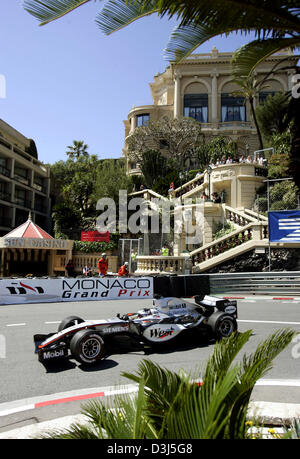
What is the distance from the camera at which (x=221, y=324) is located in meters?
8.01

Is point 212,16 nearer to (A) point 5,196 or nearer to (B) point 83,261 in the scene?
(B) point 83,261

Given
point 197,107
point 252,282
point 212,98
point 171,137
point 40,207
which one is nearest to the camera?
point 252,282

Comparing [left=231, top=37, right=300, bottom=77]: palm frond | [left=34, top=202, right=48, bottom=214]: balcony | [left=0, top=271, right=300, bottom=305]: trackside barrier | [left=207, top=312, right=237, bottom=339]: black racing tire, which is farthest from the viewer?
[left=34, top=202, right=48, bottom=214]: balcony

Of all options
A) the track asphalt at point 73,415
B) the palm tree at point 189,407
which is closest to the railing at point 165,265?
the track asphalt at point 73,415

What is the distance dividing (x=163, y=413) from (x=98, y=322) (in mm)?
4641

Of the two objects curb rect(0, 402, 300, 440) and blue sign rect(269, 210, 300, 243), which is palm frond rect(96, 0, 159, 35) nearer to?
curb rect(0, 402, 300, 440)

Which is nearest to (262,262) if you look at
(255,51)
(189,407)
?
(255,51)

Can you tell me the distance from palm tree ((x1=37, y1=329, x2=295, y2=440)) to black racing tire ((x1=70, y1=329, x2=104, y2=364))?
387 cm

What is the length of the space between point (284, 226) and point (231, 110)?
115ft

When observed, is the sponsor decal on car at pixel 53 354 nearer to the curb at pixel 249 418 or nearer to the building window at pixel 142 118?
the curb at pixel 249 418

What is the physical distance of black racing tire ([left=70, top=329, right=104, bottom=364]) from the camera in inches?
255

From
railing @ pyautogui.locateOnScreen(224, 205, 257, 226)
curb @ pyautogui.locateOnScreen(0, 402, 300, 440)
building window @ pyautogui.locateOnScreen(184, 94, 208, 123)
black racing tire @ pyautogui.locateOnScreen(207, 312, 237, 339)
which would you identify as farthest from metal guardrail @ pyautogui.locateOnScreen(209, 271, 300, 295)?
building window @ pyautogui.locateOnScreen(184, 94, 208, 123)

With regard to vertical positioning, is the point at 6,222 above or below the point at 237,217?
above

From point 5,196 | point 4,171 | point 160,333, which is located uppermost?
point 4,171
